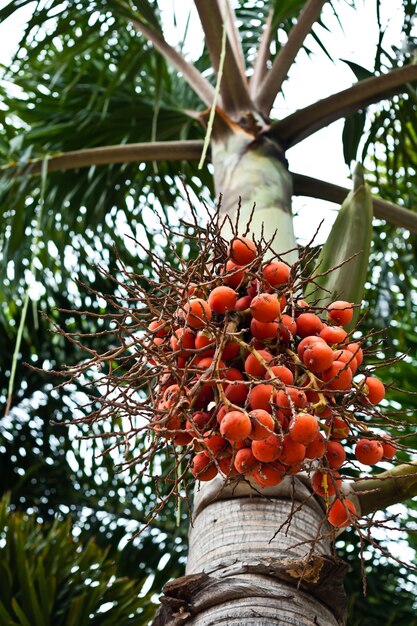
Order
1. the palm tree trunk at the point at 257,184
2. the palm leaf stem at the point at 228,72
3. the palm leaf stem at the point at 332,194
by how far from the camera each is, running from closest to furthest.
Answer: the palm tree trunk at the point at 257,184, the palm leaf stem at the point at 228,72, the palm leaf stem at the point at 332,194

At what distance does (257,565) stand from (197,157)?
1.38 m

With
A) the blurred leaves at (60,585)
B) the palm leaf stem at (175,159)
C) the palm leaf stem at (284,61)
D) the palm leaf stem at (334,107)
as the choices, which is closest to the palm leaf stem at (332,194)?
the palm leaf stem at (175,159)

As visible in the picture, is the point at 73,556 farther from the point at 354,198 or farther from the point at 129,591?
the point at 354,198

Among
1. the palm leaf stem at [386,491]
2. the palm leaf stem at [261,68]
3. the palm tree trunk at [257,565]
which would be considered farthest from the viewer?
A: the palm leaf stem at [261,68]

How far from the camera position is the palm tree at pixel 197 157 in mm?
1206

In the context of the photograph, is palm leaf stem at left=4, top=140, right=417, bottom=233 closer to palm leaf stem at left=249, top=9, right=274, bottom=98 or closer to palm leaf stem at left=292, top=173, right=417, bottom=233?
palm leaf stem at left=292, top=173, right=417, bottom=233

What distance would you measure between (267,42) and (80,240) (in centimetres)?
125

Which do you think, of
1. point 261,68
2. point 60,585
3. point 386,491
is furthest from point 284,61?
point 60,585

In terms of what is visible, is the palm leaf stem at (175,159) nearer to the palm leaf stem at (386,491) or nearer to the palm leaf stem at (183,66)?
the palm leaf stem at (183,66)

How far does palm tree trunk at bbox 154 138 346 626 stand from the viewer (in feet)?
3.69

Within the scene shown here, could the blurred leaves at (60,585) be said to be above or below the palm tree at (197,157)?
below

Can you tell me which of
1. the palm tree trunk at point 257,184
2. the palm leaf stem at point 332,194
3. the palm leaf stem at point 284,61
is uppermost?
the palm leaf stem at point 284,61

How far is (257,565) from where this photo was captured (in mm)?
1169

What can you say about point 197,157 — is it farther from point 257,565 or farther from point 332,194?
point 257,565
